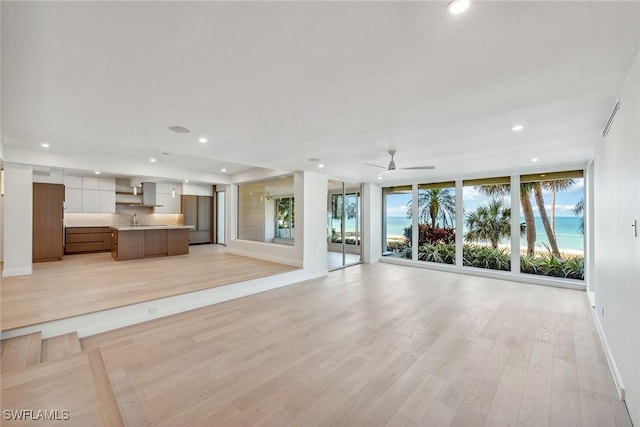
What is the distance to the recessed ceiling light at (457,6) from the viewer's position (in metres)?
1.26

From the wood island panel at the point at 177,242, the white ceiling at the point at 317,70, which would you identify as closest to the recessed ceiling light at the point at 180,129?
the white ceiling at the point at 317,70

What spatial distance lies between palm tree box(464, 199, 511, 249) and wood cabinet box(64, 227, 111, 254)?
1044 cm

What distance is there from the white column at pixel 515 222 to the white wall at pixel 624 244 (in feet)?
10.4

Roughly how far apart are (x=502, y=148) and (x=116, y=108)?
16.5 feet

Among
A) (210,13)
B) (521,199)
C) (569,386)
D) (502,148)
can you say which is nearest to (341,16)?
(210,13)

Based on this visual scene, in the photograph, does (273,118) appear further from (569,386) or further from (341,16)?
(569,386)

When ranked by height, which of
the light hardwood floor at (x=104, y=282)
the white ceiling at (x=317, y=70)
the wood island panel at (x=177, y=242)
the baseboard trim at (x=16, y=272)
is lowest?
the light hardwood floor at (x=104, y=282)

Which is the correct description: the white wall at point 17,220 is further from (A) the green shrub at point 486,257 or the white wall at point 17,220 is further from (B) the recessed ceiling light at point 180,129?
(A) the green shrub at point 486,257

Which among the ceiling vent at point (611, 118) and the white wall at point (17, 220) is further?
the white wall at point (17, 220)

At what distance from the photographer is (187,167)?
6.84m

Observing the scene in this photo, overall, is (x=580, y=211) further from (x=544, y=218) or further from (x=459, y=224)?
(x=459, y=224)

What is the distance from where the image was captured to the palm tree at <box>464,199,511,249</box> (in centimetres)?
613

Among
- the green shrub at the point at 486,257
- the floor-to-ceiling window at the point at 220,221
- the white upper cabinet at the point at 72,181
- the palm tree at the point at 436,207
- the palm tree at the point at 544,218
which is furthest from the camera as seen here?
the floor-to-ceiling window at the point at 220,221

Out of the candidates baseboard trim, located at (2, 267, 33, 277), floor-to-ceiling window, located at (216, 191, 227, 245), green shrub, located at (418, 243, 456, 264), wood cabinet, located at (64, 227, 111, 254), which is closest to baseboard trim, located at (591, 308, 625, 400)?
green shrub, located at (418, 243, 456, 264)
